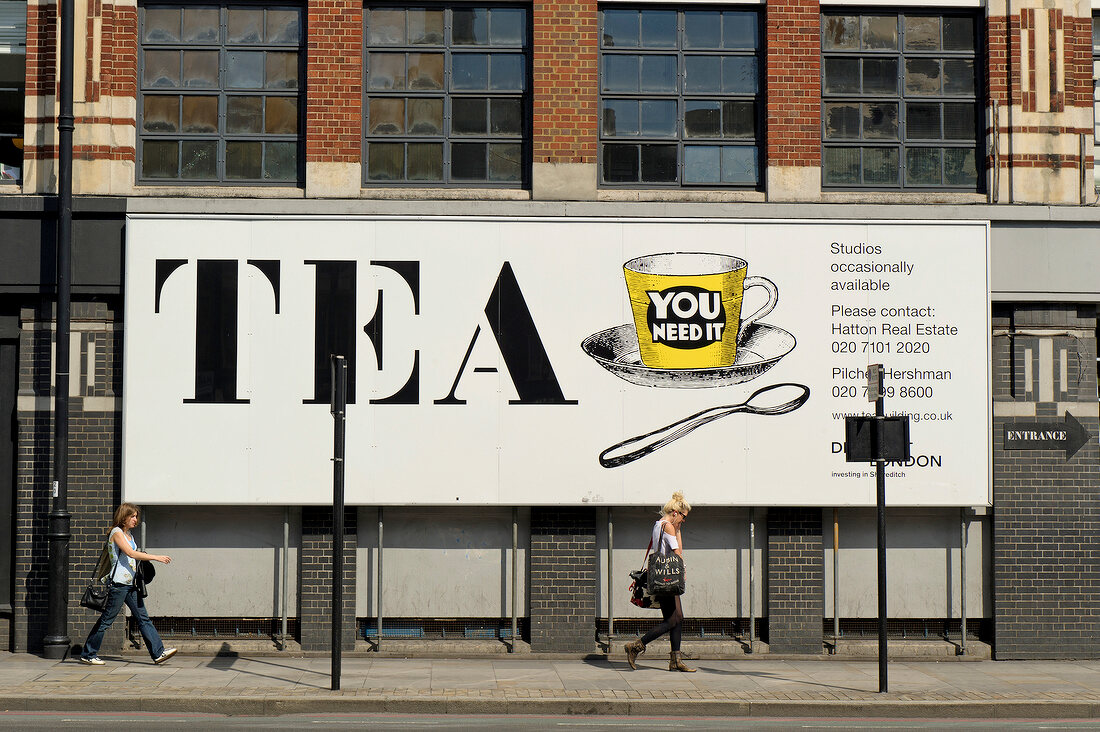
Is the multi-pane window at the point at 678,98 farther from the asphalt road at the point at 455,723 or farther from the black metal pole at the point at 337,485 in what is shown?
the asphalt road at the point at 455,723

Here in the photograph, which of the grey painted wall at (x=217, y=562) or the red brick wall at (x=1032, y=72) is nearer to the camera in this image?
the grey painted wall at (x=217, y=562)

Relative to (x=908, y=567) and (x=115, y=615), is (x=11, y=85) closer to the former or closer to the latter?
(x=115, y=615)

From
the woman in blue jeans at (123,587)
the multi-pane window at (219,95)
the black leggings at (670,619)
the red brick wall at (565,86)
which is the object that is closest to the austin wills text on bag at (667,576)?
the black leggings at (670,619)

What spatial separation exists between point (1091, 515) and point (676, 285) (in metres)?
6.00

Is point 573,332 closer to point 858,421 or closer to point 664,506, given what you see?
point 664,506

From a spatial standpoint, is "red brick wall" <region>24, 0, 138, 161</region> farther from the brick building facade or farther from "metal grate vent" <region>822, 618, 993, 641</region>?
"metal grate vent" <region>822, 618, 993, 641</region>

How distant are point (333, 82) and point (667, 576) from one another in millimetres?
7368

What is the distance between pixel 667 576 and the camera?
1299 centimetres

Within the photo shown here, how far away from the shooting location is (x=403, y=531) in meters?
14.5

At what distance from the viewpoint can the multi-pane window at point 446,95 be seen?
1495 cm

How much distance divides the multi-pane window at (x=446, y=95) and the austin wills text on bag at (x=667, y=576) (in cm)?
522

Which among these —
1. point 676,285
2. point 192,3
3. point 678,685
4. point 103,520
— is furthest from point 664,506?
point 192,3

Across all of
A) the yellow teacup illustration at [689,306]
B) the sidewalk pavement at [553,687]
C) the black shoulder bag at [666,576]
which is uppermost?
the yellow teacup illustration at [689,306]

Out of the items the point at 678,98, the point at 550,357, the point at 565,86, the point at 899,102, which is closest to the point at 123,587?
the point at 550,357
